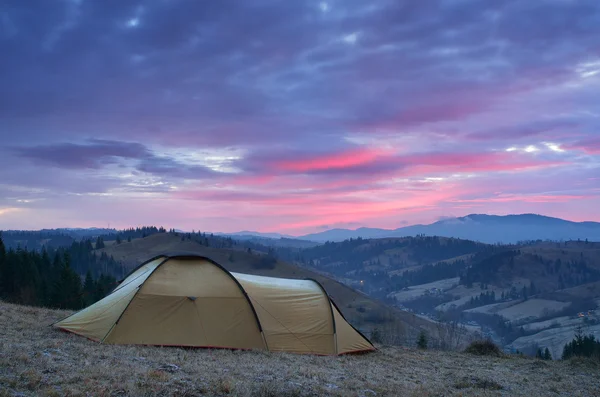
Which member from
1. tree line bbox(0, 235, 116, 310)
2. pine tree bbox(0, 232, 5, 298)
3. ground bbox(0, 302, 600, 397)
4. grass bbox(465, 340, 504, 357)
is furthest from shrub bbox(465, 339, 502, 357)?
pine tree bbox(0, 232, 5, 298)

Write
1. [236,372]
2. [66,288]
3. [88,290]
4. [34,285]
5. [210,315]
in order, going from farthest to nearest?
[88,290] < [34,285] < [66,288] < [210,315] < [236,372]

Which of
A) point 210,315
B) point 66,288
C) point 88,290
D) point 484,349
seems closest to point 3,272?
point 66,288

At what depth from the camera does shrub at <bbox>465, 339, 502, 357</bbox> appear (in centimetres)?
2319

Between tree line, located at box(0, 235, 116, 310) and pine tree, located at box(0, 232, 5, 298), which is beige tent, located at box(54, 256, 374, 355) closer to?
tree line, located at box(0, 235, 116, 310)

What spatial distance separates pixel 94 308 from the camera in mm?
17969

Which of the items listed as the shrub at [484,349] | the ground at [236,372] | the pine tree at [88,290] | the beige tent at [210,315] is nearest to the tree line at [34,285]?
the pine tree at [88,290]

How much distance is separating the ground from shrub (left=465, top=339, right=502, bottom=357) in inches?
112

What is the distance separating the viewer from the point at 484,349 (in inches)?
920

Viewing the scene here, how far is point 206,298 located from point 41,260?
78.7 m

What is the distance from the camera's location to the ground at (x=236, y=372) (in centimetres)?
961

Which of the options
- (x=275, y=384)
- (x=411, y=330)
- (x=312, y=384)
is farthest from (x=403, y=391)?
(x=411, y=330)

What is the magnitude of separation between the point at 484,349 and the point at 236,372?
52.7 feet

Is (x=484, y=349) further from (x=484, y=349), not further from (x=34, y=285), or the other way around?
(x=34, y=285)

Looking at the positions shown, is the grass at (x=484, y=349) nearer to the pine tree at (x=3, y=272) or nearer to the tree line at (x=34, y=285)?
the tree line at (x=34, y=285)
